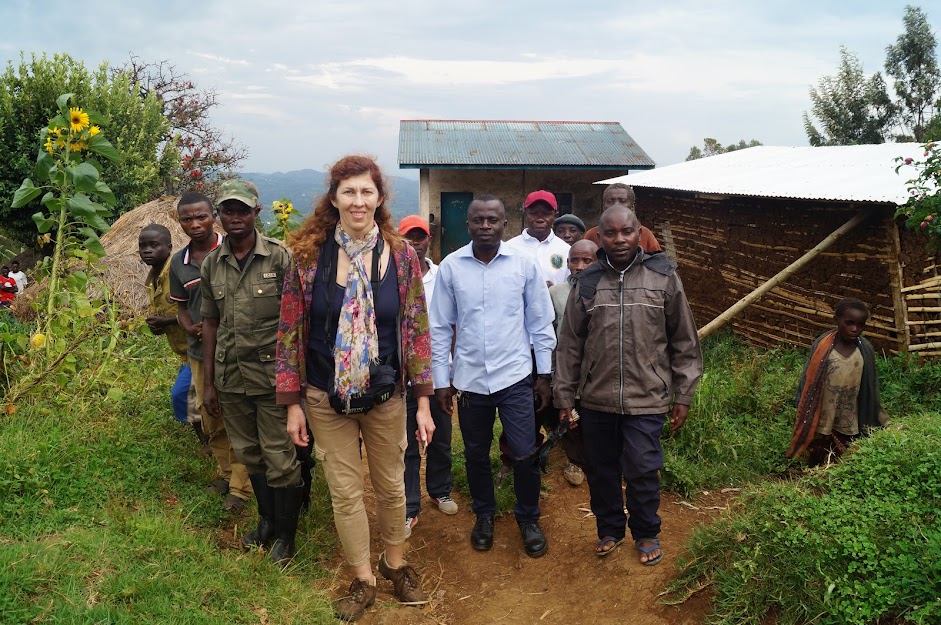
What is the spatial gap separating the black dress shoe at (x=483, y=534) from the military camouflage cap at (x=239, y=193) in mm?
2249

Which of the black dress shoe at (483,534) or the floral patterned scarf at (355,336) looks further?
the black dress shoe at (483,534)

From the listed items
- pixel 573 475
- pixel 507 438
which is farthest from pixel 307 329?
pixel 573 475

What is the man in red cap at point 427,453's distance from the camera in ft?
14.4

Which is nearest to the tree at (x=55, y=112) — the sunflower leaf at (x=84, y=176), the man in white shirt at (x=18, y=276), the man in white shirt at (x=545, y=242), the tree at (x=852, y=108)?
the man in white shirt at (x=18, y=276)

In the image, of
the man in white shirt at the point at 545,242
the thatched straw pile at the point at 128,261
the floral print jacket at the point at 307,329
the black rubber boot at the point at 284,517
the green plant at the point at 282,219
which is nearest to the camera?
the floral print jacket at the point at 307,329

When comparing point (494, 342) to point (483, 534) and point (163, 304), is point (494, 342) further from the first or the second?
point (163, 304)

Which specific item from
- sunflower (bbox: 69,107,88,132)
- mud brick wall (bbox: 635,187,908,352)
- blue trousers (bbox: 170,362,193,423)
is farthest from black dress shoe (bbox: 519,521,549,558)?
mud brick wall (bbox: 635,187,908,352)

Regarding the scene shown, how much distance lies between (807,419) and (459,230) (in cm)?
1106

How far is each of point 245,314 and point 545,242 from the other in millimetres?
2777

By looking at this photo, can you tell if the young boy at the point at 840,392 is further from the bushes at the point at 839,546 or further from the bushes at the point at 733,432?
the bushes at the point at 839,546

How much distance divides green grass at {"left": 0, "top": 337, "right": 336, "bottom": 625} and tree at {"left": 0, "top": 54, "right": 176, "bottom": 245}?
499cm

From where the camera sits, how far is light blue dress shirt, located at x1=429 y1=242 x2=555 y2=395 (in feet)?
12.6

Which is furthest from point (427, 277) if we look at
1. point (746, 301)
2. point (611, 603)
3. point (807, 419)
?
point (746, 301)

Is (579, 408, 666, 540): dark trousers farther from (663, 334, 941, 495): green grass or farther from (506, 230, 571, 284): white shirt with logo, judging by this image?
(506, 230, 571, 284): white shirt with logo
